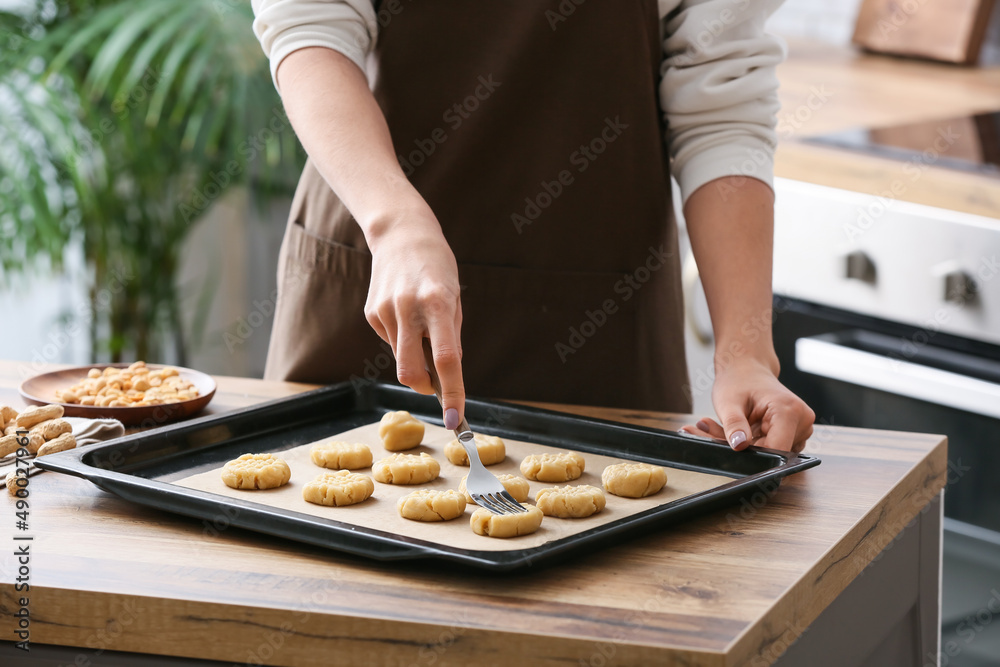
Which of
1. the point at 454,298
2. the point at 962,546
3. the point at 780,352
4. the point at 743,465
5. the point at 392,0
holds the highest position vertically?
the point at 392,0

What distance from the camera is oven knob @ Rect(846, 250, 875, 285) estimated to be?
1.93 meters

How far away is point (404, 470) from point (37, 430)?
366 millimetres

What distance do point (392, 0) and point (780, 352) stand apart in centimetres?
117

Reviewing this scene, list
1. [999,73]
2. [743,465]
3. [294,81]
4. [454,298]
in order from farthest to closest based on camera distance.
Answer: [999,73] < [294,81] < [743,465] < [454,298]

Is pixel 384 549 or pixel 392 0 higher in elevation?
pixel 392 0

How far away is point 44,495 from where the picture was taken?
90 cm

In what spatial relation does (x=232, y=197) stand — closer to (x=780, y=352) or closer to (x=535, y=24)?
(x=780, y=352)

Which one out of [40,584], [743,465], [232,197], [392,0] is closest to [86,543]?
[40,584]

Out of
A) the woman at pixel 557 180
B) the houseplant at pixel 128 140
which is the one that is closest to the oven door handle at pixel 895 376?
the woman at pixel 557 180

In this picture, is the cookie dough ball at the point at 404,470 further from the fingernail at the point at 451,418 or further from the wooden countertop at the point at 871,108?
the wooden countertop at the point at 871,108

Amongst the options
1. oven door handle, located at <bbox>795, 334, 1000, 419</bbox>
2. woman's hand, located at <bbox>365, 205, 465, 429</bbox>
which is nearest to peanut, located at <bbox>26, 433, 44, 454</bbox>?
woman's hand, located at <bbox>365, 205, 465, 429</bbox>

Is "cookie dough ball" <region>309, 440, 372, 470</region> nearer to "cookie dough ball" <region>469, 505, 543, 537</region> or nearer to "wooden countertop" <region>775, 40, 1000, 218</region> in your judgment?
"cookie dough ball" <region>469, 505, 543, 537</region>

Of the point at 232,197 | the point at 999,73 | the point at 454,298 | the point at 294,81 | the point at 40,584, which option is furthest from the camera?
the point at 232,197

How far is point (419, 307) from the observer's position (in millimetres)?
868
